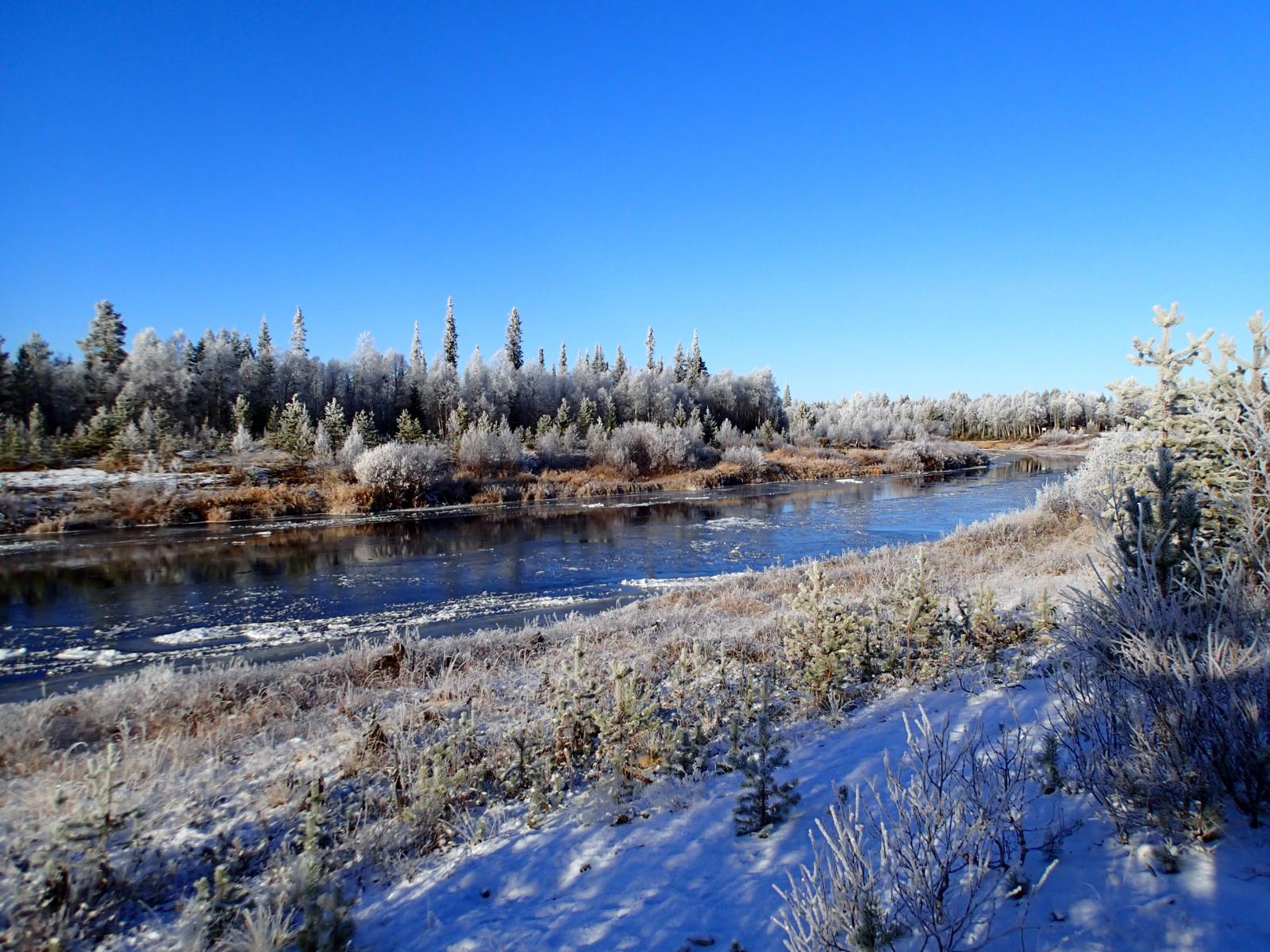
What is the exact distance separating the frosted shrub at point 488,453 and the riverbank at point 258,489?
707 millimetres

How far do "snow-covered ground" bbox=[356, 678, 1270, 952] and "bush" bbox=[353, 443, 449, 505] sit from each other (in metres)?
33.4

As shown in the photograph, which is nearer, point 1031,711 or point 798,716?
point 1031,711

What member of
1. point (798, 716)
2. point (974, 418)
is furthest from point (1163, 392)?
point (974, 418)

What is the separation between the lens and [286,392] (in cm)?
5619

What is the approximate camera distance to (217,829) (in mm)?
4297

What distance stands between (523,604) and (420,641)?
4697 mm

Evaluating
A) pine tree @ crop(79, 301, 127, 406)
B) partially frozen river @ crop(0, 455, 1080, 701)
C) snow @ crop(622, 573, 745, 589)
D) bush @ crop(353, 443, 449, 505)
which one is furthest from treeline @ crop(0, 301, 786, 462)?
snow @ crop(622, 573, 745, 589)

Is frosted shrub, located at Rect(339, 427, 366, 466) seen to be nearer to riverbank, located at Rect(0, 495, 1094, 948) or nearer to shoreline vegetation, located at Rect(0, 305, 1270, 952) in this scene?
riverbank, located at Rect(0, 495, 1094, 948)

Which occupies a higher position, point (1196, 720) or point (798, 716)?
point (1196, 720)

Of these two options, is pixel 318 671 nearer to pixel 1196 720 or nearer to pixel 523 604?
pixel 523 604

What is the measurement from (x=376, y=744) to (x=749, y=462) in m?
45.9

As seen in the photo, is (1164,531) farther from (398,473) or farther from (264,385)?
(264,385)

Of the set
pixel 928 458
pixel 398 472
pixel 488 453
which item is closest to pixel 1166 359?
pixel 398 472

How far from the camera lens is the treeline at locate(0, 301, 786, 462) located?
4322 centimetres
